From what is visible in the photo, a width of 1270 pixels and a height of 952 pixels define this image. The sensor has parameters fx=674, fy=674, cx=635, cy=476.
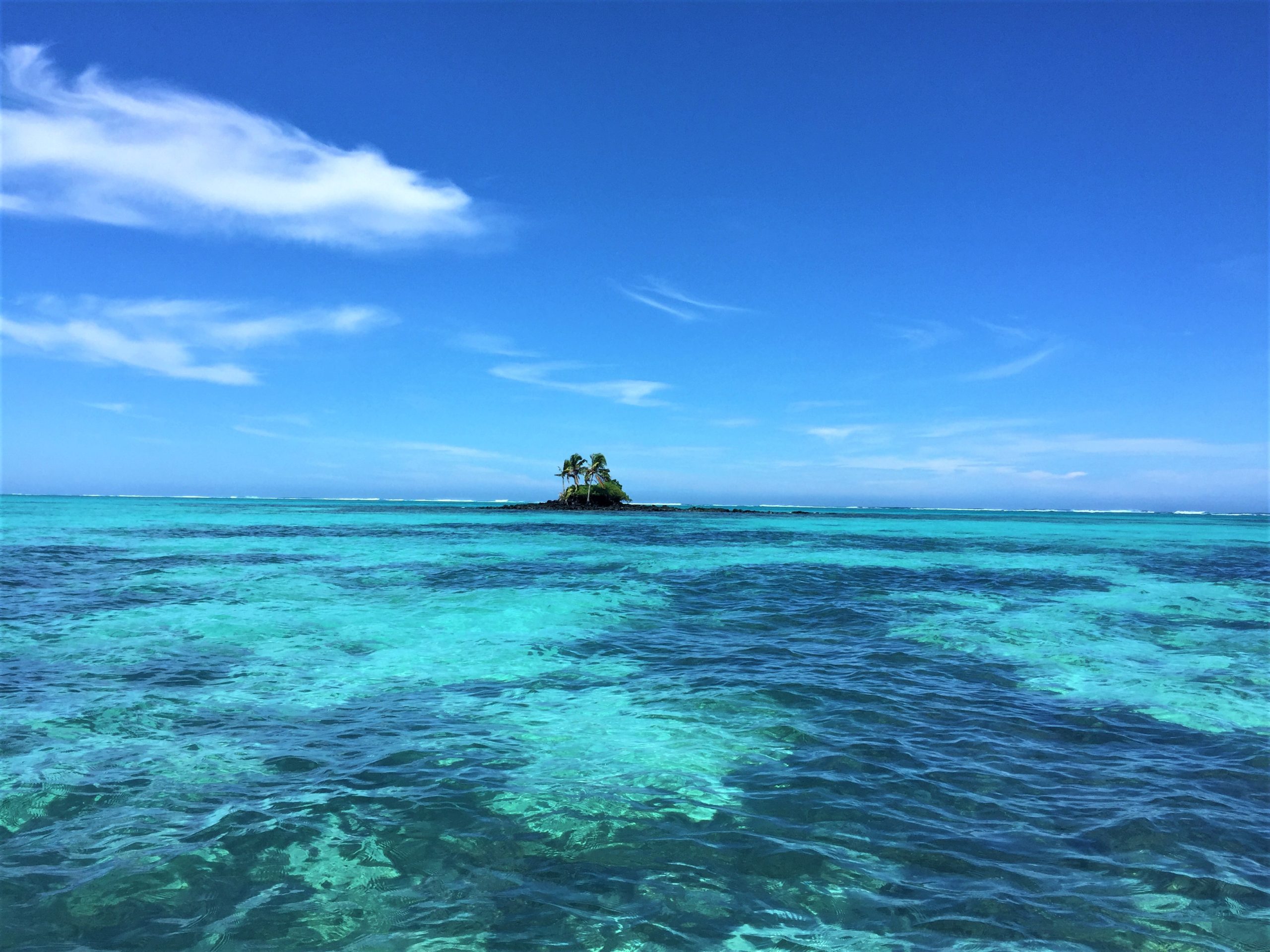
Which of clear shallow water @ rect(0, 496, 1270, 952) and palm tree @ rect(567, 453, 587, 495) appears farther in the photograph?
palm tree @ rect(567, 453, 587, 495)

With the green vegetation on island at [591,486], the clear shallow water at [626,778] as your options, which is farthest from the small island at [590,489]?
the clear shallow water at [626,778]

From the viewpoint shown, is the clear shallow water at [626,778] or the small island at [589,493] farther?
the small island at [589,493]

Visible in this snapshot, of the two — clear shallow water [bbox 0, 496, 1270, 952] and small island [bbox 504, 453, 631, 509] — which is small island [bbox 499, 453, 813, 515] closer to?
small island [bbox 504, 453, 631, 509]

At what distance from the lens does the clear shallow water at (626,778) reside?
466cm

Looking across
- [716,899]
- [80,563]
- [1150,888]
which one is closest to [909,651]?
[1150,888]

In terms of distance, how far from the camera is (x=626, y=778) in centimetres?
699

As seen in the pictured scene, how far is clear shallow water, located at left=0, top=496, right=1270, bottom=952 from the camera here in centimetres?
466

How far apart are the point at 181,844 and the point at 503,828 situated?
8.32ft

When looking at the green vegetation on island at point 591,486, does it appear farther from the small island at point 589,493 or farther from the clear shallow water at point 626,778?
the clear shallow water at point 626,778

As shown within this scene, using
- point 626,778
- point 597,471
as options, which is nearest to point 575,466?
point 597,471

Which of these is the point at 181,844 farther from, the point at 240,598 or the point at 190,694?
the point at 240,598

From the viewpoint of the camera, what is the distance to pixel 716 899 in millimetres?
4871

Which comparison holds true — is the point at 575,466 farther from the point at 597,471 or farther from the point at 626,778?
the point at 626,778

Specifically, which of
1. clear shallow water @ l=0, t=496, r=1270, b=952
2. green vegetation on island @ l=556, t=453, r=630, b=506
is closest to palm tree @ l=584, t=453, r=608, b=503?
green vegetation on island @ l=556, t=453, r=630, b=506
